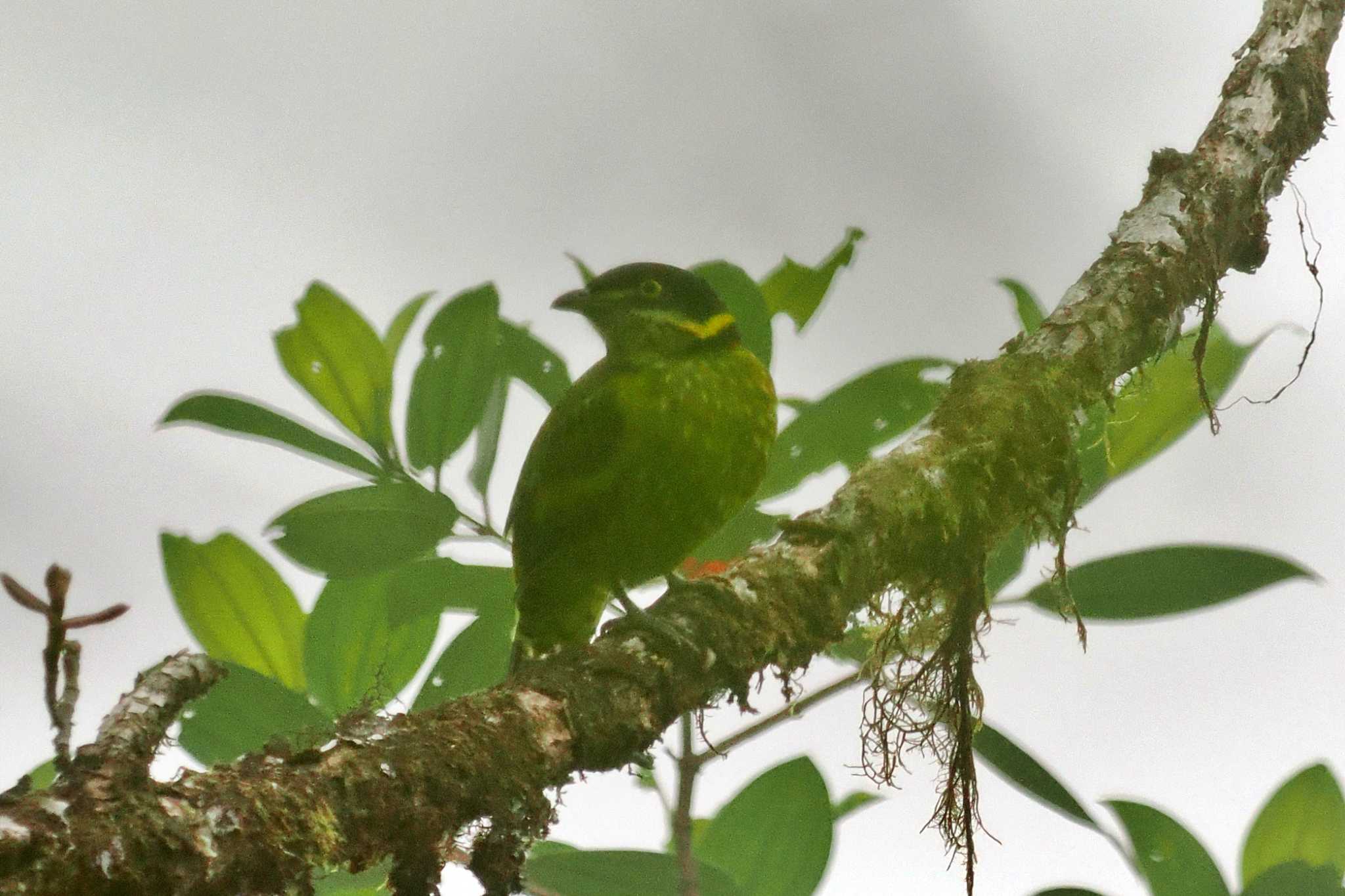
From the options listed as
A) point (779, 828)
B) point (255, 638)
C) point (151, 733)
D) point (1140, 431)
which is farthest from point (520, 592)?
point (151, 733)

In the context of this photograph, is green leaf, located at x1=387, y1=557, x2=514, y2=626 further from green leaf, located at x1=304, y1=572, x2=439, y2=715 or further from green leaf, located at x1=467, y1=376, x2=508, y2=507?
green leaf, located at x1=467, y1=376, x2=508, y2=507

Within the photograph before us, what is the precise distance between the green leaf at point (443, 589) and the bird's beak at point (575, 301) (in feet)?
2.17

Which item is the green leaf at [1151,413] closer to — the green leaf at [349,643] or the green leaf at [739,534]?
the green leaf at [739,534]

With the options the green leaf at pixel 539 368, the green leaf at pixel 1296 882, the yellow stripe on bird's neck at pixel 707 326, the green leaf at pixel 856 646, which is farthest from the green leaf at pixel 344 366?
the green leaf at pixel 1296 882

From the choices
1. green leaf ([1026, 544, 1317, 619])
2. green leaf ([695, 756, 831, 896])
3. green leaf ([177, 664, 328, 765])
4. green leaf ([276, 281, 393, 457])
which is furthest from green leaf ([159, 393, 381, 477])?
green leaf ([1026, 544, 1317, 619])

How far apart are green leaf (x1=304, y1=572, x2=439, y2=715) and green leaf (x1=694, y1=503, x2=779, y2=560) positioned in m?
0.61

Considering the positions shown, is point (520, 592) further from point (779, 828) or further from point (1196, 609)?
point (1196, 609)

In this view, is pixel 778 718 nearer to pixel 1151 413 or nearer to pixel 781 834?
pixel 781 834

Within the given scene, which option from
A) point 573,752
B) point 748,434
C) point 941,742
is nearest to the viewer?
point 573,752

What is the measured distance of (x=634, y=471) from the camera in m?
2.25

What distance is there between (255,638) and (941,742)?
1.25 meters

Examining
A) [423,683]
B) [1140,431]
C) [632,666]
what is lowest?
[632,666]

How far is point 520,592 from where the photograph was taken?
7.61ft

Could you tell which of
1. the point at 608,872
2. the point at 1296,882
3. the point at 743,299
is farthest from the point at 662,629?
the point at 1296,882
